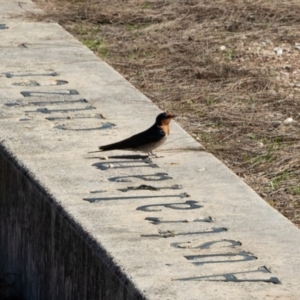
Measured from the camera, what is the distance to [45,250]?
5160 millimetres

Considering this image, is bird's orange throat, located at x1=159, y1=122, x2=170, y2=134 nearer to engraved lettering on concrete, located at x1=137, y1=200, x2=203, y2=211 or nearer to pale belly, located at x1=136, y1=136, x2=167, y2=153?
pale belly, located at x1=136, y1=136, x2=167, y2=153

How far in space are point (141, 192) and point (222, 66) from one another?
10.2 feet

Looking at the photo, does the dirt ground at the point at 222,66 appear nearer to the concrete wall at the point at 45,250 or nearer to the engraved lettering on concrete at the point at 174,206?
the engraved lettering on concrete at the point at 174,206

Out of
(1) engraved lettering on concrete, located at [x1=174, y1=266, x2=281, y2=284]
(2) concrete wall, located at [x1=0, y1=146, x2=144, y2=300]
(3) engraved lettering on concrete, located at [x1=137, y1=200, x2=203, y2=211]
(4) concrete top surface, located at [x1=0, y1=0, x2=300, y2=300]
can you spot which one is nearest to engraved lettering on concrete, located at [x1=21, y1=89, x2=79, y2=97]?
(4) concrete top surface, located at [x1=0, y1=0, x2=300, y2=300]

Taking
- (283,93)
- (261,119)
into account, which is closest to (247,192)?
(261,119)

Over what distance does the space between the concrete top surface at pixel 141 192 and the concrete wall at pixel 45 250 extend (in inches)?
2.2

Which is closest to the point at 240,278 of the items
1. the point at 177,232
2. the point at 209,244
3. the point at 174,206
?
the point at 209,244

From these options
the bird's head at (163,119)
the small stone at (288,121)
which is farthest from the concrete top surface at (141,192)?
the small stone at (288,121)

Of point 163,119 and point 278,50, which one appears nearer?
point 163,119

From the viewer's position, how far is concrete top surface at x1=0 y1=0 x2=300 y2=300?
4.24 metres

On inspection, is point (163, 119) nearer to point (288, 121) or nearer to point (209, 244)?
point (288, 121)

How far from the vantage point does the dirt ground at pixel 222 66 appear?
6.34 m

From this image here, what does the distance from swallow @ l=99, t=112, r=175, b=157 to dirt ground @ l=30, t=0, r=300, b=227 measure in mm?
538

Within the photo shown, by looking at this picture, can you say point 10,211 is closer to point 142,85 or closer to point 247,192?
point 247,192
